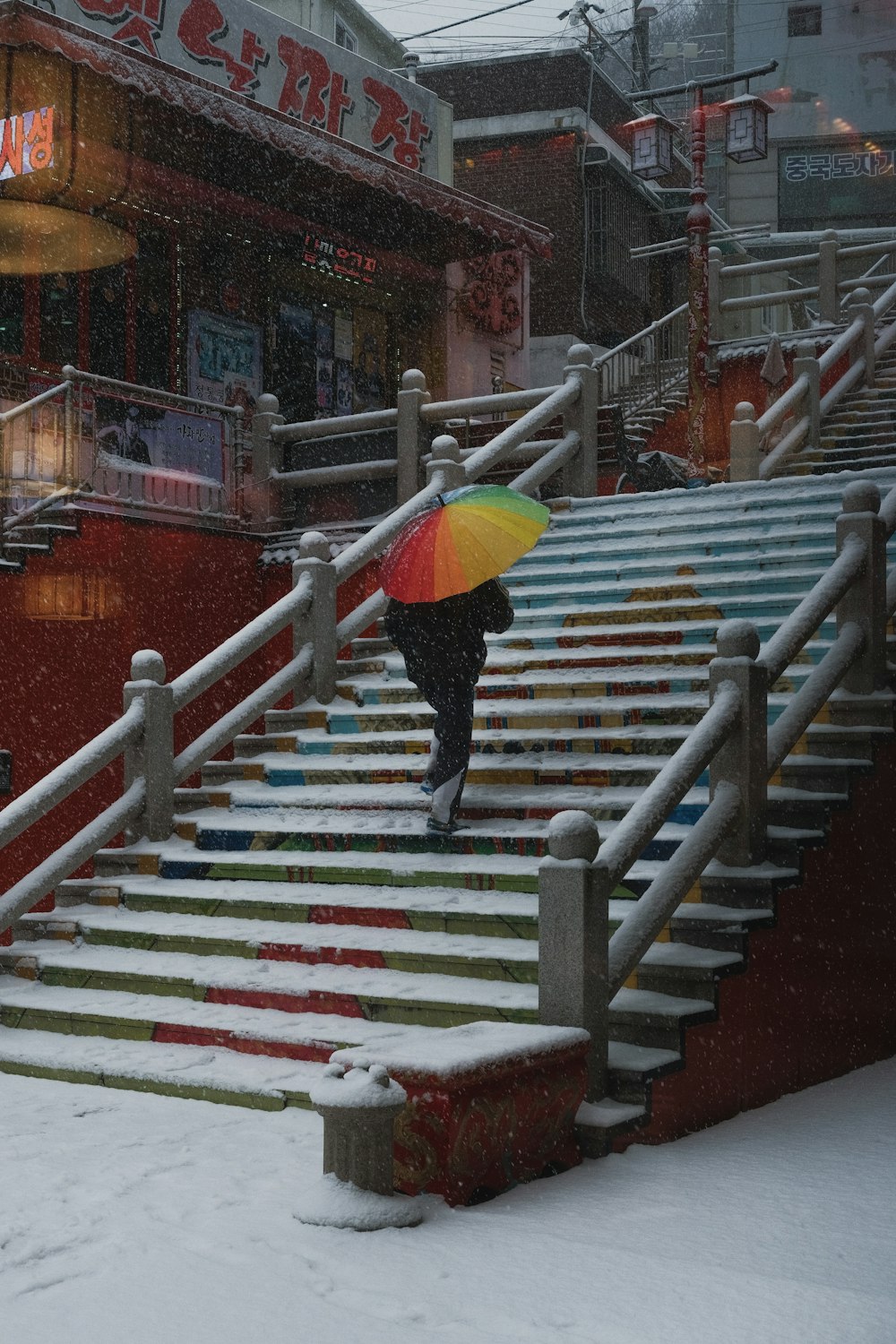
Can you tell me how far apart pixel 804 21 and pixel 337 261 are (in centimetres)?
3341

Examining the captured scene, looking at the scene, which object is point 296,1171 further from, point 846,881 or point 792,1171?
point 846,881

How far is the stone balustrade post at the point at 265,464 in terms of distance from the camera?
47.5ft

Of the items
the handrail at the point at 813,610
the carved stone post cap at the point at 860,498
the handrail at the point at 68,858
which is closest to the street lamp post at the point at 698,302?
the carved stone post cap at the point at 860,498

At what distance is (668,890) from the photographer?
6.49 meters

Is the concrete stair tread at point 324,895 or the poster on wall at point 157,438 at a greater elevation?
the poster on wall at point 157,438

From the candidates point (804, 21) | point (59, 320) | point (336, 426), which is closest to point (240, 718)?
point (336, 426)

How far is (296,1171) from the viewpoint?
543 cm

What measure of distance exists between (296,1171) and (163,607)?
807 centimetres

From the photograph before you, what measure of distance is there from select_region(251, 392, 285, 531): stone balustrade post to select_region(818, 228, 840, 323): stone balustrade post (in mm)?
9198

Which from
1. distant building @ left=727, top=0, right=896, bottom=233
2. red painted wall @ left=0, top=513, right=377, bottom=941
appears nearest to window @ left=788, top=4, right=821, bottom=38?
distant building @ left=727, top=0, right=896, bottom=233

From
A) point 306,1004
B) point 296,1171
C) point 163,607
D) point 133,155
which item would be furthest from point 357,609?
point 133,155

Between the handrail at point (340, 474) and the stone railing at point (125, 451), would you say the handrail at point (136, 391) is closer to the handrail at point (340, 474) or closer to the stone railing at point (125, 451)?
the stone railing at point (125, 451)

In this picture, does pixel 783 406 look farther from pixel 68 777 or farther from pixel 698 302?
pixel 68 777

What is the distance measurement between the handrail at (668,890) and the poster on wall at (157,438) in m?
7.30
